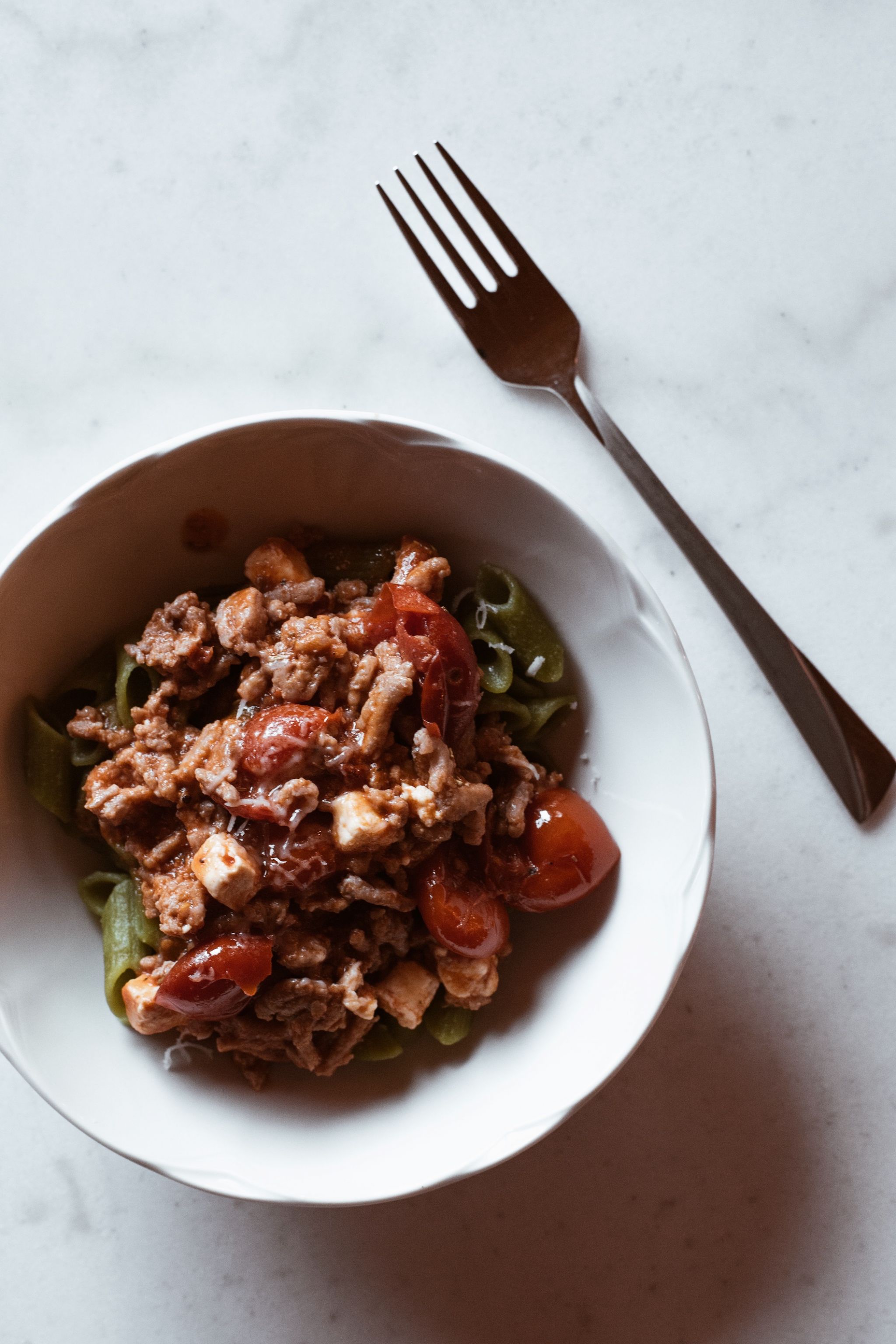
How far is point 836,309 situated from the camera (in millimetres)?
3551

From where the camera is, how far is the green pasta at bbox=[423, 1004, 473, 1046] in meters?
2.93

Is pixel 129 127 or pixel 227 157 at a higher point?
pixel 129 127

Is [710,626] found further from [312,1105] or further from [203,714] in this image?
[312,1105]

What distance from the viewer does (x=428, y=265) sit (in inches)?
128

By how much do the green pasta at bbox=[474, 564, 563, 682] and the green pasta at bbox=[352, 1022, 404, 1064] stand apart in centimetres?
110

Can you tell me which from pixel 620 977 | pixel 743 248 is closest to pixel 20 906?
pixel 620 977

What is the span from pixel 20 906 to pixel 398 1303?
1.79m

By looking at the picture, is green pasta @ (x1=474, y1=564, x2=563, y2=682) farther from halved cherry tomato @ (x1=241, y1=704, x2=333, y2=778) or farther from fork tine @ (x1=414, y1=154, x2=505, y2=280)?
fork tine @ (x1=414, y1=154, x2=505, y2=280)

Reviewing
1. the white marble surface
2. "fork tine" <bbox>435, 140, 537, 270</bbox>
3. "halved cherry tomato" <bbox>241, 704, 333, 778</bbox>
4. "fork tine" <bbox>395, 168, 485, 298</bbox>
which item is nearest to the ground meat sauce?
"halved cherry tomato" <bbox>241, 704, 333, 778</bbox>

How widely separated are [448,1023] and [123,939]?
36.8 inches

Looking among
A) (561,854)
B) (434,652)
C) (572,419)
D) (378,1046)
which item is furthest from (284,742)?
(572,419)

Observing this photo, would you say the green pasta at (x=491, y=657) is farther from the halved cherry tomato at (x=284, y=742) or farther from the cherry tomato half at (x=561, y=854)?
the halved cherry tomato at (x=284, y=742)

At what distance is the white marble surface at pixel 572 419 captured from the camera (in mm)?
3367

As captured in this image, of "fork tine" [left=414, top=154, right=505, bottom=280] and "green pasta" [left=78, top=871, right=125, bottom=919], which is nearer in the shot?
"green pasta" [left=78, top=871, right=125, bottom=919]
